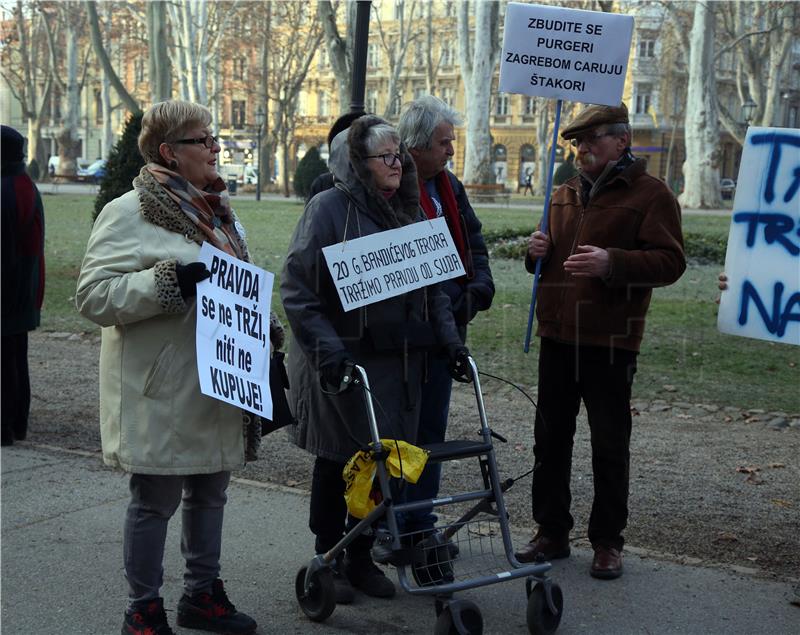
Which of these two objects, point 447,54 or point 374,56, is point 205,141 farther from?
point 374,56

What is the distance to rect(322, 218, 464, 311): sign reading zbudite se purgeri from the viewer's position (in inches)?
168

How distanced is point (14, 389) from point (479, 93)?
31.4m

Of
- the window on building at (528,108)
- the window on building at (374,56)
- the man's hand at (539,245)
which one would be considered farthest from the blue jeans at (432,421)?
the window on building at (528,108)

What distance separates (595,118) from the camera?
15.8ft

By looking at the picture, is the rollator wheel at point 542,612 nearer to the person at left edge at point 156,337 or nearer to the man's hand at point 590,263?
the person at left edge at point 156,337

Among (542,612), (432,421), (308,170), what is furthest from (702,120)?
(542,612)

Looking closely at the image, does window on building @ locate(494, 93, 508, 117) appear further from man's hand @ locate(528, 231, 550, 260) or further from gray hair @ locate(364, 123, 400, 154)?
gray hair @ locate(364, 123, 400, 154)

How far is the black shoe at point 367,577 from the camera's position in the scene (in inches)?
181

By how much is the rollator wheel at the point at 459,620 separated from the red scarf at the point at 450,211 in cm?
161

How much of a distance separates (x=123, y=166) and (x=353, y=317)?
408 inches

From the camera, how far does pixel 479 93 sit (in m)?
36.9

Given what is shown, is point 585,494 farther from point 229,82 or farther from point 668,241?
point 229,82

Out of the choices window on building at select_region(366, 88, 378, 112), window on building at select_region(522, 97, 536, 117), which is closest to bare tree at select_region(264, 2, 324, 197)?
window on building at select_region(366, 88, 378, 112)

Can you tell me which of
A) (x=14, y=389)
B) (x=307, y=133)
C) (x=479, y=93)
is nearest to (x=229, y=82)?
(x=307, y=133)
